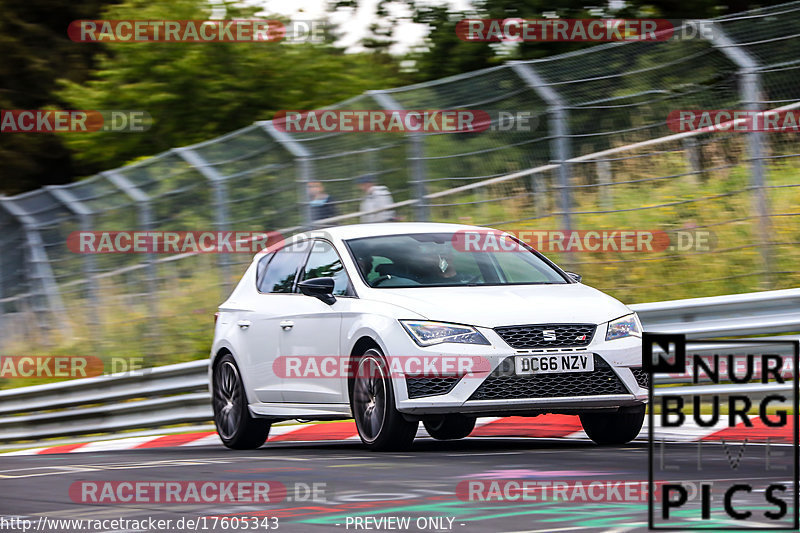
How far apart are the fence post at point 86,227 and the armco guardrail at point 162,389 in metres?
2.10

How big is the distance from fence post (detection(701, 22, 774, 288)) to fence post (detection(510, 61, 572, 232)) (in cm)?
159

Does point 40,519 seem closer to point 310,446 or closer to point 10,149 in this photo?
point 310,446

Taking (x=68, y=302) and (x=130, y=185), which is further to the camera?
(x=68, y=302)

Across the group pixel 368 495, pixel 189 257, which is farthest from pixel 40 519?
pixel 189 257

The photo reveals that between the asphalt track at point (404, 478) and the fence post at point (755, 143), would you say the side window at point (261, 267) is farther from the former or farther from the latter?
the fence post at point (755, 143)

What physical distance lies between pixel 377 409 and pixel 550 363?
1.13 m

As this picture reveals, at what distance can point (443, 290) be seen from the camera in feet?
31.3

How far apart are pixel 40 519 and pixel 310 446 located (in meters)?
4.47

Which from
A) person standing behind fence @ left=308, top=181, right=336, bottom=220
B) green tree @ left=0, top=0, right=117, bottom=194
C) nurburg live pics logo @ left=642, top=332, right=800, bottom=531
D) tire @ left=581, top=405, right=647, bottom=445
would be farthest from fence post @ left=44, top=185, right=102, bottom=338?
green tree @ left=0, top=0, right=117, bottom=194

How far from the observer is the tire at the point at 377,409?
901 cm

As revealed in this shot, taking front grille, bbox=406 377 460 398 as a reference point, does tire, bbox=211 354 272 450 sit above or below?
below

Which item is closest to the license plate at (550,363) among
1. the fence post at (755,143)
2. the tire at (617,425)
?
the tire at (617,425)

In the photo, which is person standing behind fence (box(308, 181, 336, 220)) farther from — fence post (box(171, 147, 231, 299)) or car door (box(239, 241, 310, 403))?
car door (box(239, 241, 310, 403))

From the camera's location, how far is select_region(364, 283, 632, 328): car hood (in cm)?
895
